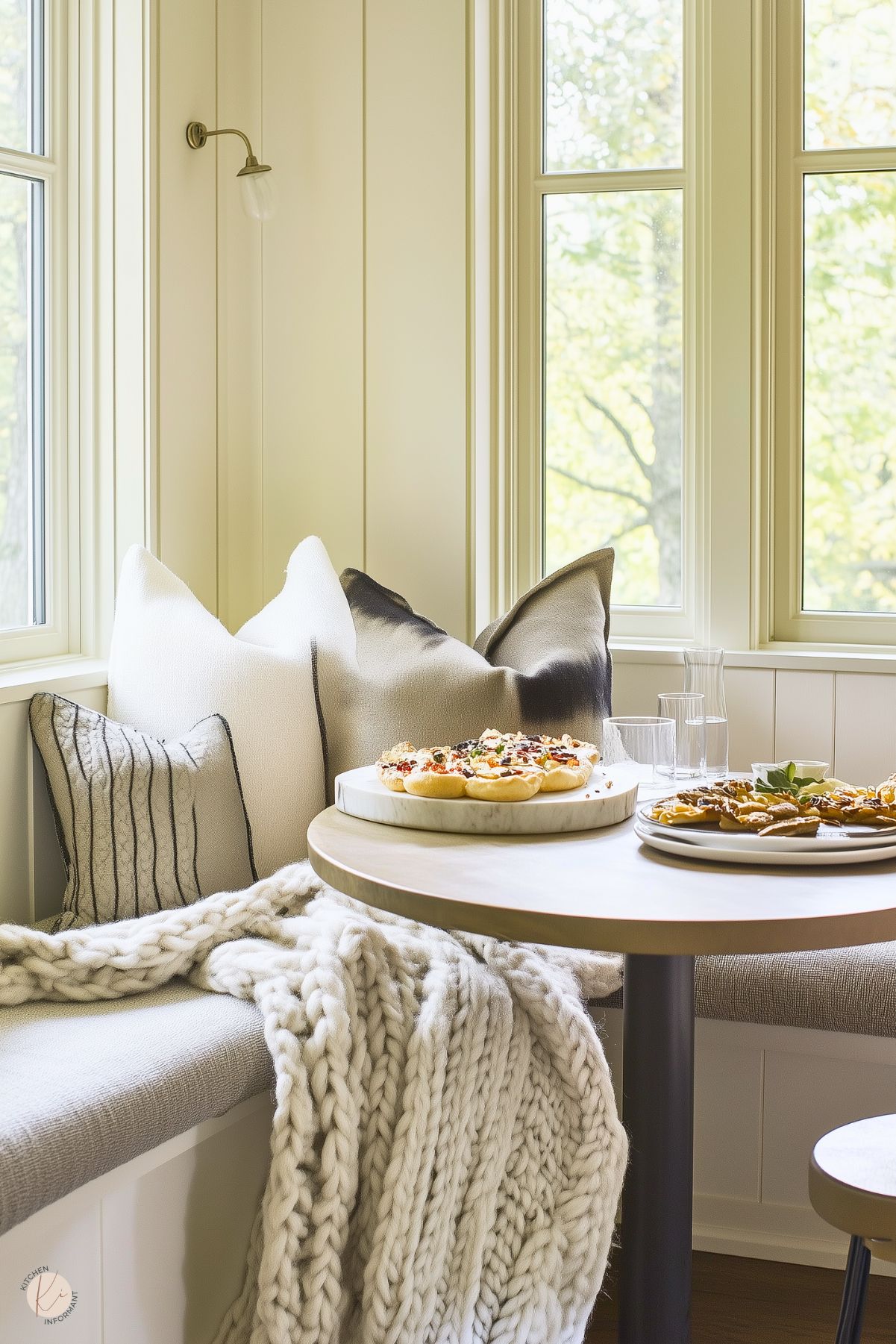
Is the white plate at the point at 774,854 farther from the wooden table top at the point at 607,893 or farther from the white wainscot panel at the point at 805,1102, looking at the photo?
the white wainscot panel at the point at 805,1102

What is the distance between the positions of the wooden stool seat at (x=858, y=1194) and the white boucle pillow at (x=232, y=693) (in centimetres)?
Answer: 103

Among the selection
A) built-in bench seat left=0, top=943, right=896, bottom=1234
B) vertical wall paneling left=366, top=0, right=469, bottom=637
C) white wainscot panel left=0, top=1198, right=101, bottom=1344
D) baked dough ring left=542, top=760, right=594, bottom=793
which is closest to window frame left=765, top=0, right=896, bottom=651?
vertical wall paneling left=366, top=0, right=469, bottom=637

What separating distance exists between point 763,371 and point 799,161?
1.40 feet

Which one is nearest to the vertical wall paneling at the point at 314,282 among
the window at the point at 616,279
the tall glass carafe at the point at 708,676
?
the window at the point at 616,279

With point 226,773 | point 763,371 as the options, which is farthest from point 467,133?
point 226,773

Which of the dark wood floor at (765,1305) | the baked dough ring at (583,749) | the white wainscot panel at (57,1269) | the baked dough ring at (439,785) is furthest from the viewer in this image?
the dark wood floor at (765,1305)

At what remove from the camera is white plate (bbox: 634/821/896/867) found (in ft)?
4.22

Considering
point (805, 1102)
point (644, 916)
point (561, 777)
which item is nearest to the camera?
point (644, 916)

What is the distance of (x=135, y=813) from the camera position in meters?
1.85

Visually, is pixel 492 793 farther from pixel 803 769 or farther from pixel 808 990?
pixel 808 990

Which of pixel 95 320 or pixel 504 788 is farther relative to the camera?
pixel 95 320

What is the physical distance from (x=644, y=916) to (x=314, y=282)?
194cm

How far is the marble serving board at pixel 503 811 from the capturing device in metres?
1.44

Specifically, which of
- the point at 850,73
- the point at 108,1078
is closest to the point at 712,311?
the point at 850,73
